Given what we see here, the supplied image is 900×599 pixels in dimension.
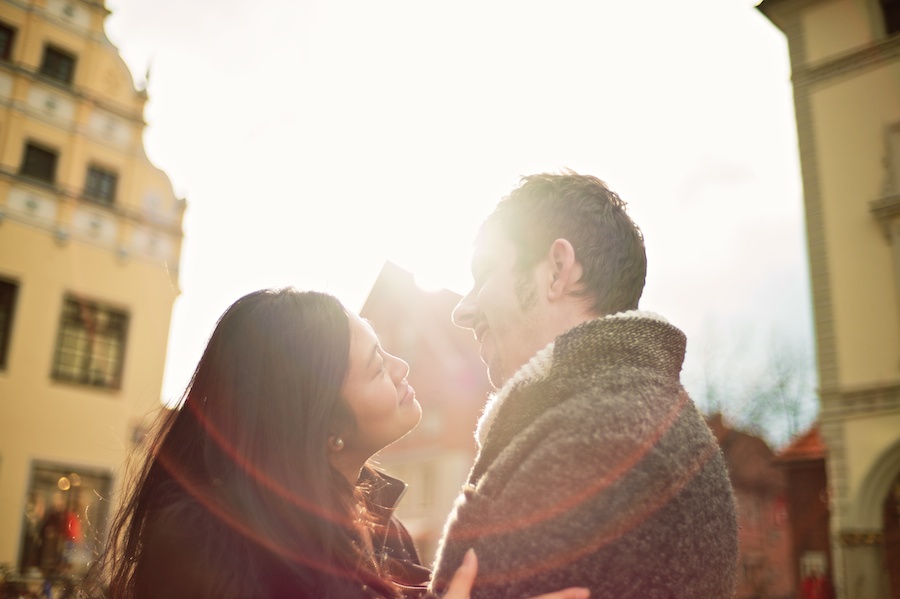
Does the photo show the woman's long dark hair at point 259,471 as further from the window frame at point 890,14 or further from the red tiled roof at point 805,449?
the red tiled roof at point 805,449

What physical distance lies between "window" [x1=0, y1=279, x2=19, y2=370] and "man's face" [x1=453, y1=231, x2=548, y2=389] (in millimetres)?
15086

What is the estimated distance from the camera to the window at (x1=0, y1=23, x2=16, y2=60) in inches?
616

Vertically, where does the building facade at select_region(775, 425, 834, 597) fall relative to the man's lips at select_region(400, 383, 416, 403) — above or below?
A: below

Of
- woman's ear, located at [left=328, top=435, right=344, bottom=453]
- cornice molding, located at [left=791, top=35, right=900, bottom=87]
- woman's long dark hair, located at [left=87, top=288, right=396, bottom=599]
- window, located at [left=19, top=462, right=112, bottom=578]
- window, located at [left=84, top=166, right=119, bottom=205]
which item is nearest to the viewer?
woman's long dark hair, located at [left=87, top=288, right=396, bottom=599]

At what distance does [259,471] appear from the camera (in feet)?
7.80

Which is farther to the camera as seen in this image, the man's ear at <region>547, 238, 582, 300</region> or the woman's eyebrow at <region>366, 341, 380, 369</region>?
the woman's eyebrow at <region>366, 341, 380, 369</region>

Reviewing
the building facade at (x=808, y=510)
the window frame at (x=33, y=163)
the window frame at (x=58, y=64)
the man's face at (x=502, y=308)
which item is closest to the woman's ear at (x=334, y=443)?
the man's face at (x=502, y=308)

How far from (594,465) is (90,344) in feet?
53.6

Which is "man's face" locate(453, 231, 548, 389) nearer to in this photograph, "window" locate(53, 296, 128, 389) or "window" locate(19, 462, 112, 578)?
"window" locate(19, 462, 112, 578)

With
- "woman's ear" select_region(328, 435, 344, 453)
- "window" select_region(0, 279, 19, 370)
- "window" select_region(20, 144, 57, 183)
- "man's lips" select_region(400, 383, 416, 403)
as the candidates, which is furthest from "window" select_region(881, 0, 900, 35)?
"window" select_region(0, 279, 19, 370)

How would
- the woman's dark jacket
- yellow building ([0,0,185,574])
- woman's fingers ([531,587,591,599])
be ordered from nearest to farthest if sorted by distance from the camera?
woman's fingers ([531,587,591,599]), the woman's dark jacket, yellow building ([0,0,185,574])

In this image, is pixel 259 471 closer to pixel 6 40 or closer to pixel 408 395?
pixel 408 395

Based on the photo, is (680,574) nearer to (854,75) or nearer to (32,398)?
(32,398)

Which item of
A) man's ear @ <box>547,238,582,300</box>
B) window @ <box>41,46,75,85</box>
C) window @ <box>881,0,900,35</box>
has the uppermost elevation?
window @ <box>881,0,900,35</box>
